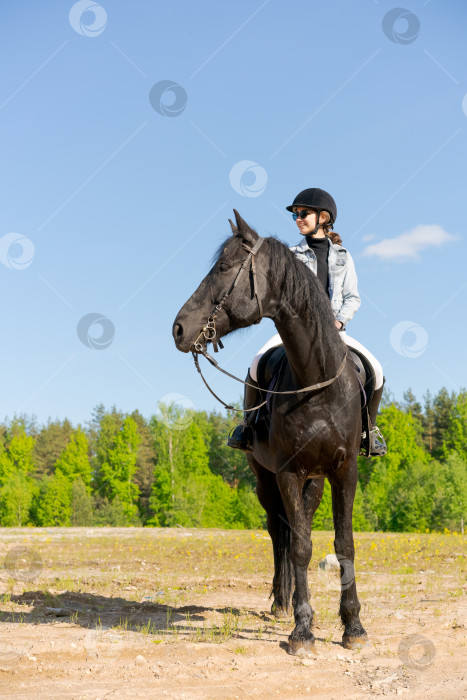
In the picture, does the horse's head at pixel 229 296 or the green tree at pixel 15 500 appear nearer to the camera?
the horse's head at pixel 229 296

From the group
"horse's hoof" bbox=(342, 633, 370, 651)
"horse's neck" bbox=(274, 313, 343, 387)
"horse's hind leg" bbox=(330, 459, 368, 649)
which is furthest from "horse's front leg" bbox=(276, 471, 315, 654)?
"horse's neck" bbox=(274, 313, 343, 387)

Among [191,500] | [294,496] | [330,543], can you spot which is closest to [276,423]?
[294,496]

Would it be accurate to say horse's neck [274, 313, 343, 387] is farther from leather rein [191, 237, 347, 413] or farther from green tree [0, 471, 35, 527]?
green tree [0, 471, 35, 527]

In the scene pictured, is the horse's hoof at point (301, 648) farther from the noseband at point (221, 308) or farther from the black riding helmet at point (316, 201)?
the black riding helmet at point (316, 201)

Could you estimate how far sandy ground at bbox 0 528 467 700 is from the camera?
4105 millimetres

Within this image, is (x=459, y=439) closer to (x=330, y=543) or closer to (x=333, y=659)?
(x=330, y=543)

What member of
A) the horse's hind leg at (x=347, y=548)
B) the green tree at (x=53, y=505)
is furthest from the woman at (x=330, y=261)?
the green tree at (x=53, y=505)

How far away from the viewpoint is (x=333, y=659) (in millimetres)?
4855

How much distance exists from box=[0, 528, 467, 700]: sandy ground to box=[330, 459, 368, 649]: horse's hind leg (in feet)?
0.55

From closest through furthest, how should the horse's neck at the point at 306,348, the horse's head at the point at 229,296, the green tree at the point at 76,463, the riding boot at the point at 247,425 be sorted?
the horse's head at the point at 229,296 < the horse's neck at the point at 306,348 < the riding boot at the point at 247,425 < the green tree at the point at 76,463

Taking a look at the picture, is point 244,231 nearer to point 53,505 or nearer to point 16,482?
point 53,505

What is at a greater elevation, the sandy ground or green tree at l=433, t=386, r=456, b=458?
green tree at l=433, t=386, r=456, b=458

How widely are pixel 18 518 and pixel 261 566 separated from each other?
41974 mm

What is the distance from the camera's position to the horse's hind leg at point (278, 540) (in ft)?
22.5
